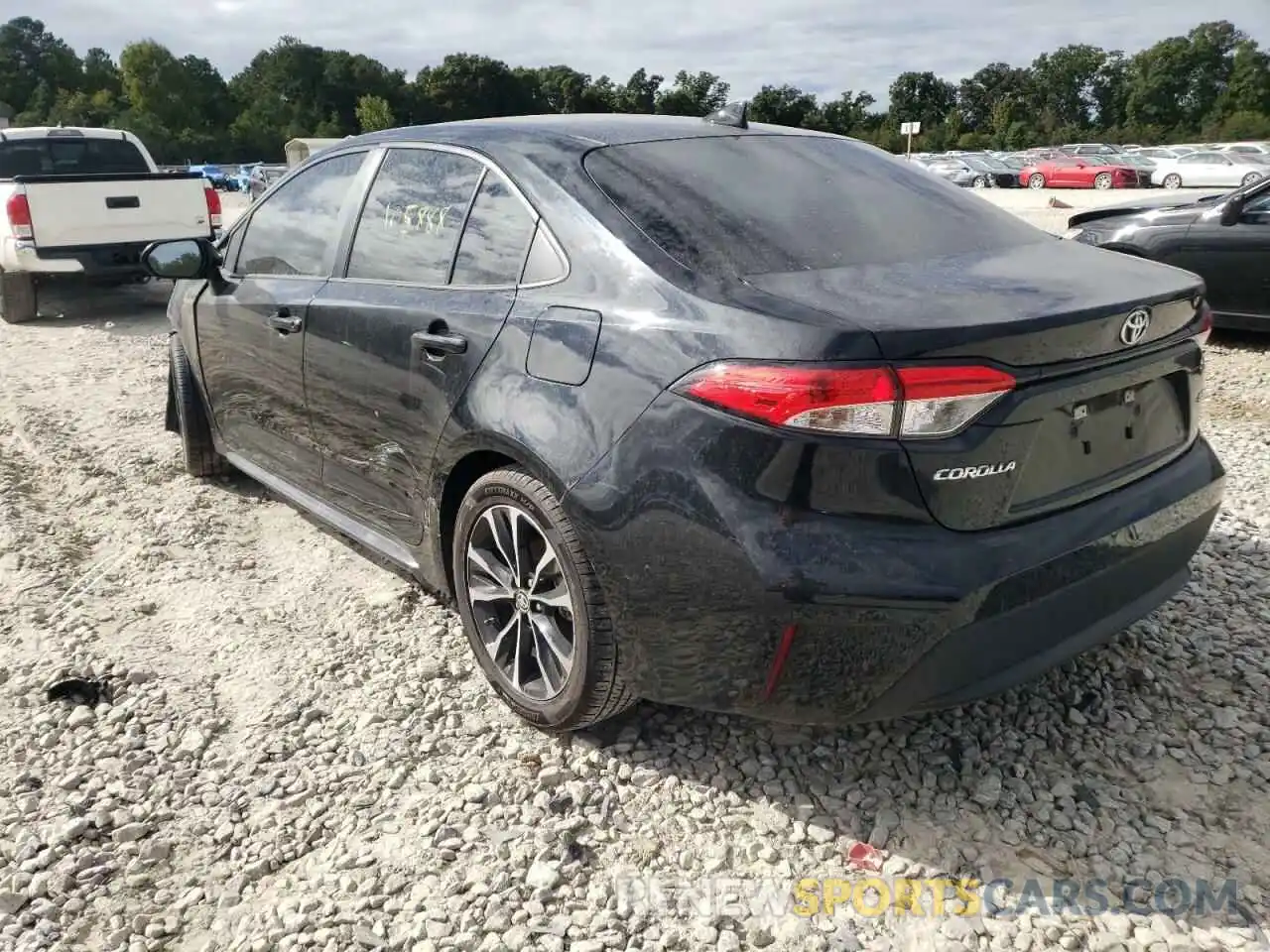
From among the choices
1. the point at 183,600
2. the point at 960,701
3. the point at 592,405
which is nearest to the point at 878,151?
the point at 592,405

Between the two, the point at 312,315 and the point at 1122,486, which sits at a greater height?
the point at 312,315

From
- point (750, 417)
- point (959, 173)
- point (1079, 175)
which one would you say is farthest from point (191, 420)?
point (959, 173)

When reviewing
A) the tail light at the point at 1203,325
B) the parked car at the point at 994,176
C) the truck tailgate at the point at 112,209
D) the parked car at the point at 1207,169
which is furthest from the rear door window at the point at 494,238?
the parked car at the point at 994,176

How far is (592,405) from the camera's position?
2.28m

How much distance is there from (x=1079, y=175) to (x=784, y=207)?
3901cm

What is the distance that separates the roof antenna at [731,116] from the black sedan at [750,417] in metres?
0.01

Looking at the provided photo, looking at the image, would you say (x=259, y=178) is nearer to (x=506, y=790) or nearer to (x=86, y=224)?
(x=86, y=224)

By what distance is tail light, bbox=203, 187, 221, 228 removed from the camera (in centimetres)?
1005

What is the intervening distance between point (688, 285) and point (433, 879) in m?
1.50

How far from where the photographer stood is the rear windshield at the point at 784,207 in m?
2.38

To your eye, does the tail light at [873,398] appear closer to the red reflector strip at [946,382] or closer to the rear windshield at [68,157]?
the red reflector strip at [946,382]

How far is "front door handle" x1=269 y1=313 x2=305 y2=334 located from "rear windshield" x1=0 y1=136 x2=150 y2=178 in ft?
26.8

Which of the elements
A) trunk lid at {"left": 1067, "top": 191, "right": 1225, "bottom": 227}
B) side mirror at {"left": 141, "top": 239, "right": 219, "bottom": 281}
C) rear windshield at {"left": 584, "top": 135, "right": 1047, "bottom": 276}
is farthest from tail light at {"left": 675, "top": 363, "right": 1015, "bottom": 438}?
trunk lid at {"left": 1067, "top": 191, "right": 1225, "bottom": 227}

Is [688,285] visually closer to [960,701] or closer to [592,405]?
[592,405]
